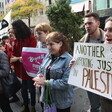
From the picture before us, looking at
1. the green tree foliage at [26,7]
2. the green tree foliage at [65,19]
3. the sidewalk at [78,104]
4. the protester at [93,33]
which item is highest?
the green tree foliage at [26,7]

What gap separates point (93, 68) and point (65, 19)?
16.2ft

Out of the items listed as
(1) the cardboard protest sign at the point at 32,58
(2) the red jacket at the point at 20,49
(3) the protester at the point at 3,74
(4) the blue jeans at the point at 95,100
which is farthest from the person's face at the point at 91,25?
(3) the protester at the point at 3,74

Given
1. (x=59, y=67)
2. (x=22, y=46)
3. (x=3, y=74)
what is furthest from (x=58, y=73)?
(x=22, y=46)

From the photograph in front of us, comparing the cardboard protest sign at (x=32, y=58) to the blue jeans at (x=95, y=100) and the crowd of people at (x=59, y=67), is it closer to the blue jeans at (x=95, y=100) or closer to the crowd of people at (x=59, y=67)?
the crowd of people at (x=59, y=67)

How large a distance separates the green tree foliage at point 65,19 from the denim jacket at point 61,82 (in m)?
4.59

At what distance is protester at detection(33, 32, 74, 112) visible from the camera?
2236 mm

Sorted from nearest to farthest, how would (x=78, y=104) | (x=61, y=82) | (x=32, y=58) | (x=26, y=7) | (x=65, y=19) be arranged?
(x=61, y=82) < (x=32, y=58) < (x=78, y=104) < (x=65, y=19) < (x=26, y=7)

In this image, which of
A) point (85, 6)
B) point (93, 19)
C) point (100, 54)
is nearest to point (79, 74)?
point (100, 54)

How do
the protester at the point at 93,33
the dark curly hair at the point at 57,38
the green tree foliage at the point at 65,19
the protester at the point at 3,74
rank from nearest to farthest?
1. the dark curly hair at the point at 57,38
2. the protester at the point at 93,33
3. the protester at the point at 3,74
4. the green tree foliage at the point at 65,19

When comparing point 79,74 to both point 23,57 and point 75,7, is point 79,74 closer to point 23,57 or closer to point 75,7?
point 23,57

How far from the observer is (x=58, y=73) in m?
2.24

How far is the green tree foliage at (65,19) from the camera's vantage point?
6.77m

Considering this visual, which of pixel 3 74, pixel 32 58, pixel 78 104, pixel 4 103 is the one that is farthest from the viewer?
pixel 78 104

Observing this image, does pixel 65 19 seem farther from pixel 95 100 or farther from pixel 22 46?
pixel 95 100
